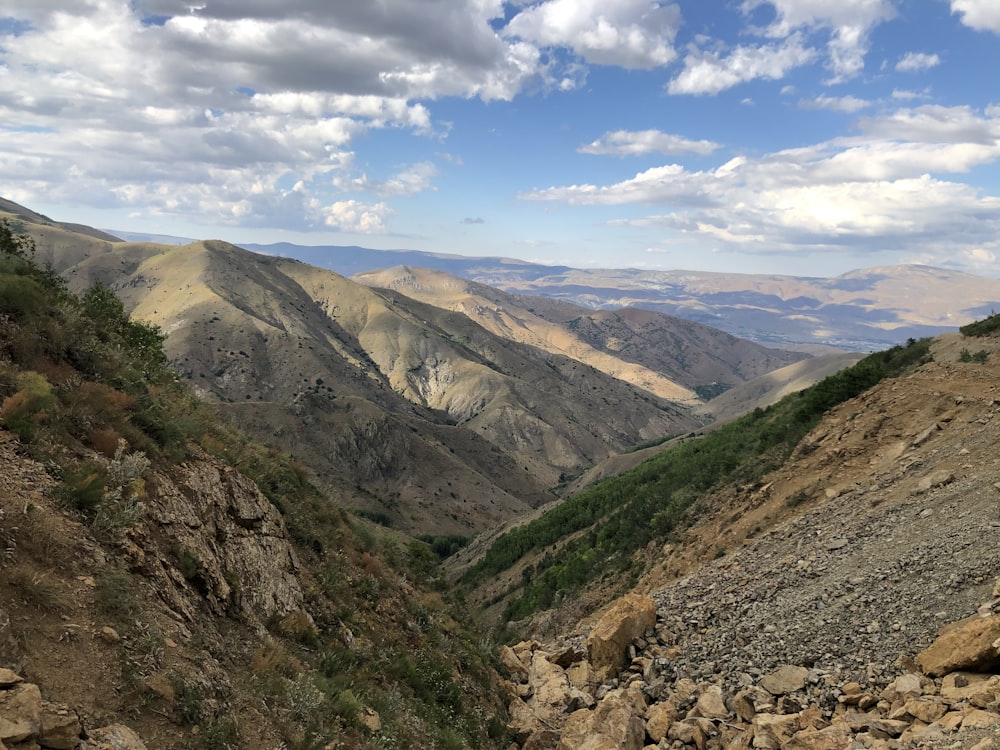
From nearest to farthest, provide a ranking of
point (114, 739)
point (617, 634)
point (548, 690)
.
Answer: point (114, 739) → point (548, 690) → point (617, 634)

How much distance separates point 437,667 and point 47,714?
29.9ft

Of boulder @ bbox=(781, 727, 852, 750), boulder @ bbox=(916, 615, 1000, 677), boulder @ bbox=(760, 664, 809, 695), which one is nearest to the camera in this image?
boulder @ bbox=(781, 727, 852, 750)

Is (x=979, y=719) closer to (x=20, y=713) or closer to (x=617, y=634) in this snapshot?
(x=617, y=634)

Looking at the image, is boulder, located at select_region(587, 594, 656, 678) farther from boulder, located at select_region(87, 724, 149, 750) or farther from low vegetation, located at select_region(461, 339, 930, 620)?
boulder, located at select_region(87, 724, 149, 750)

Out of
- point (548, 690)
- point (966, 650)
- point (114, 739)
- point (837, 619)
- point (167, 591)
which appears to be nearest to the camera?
point (114, 739)

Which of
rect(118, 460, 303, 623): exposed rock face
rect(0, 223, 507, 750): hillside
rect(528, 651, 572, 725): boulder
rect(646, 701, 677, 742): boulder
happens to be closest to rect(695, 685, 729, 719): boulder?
rect(646, 701, 677, 742): boulder

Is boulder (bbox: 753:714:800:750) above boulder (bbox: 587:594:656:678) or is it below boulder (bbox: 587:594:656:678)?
above

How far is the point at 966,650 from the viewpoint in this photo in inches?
391

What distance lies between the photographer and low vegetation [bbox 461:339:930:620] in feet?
90.0

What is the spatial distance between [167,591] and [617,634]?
39.5 feet

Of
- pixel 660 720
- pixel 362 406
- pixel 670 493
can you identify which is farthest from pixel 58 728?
pixel 362 406

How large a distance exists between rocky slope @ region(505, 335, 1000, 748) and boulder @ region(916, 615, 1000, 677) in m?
0.02

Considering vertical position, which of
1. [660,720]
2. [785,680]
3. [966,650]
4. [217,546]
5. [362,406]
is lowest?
[362,406]

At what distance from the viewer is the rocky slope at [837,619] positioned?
1013cm
